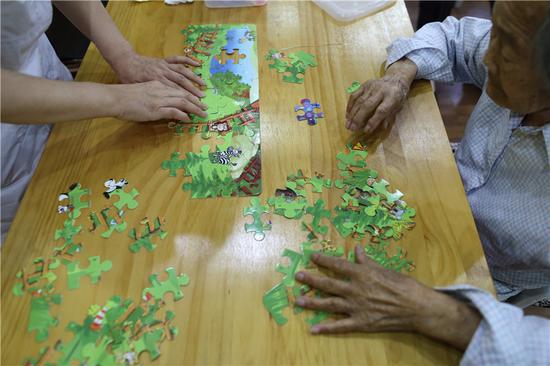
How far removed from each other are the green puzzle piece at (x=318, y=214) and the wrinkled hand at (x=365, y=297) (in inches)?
3.7

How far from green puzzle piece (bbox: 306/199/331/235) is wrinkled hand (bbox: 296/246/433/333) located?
9cm

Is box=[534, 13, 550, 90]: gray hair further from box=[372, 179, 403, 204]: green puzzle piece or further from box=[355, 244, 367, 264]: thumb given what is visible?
box=[355, 244, 367, 264]: thumb

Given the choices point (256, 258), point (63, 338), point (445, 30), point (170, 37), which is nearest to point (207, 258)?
point (256, 258)

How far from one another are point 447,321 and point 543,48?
599mm

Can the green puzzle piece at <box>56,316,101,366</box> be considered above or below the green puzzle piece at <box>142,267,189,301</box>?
below

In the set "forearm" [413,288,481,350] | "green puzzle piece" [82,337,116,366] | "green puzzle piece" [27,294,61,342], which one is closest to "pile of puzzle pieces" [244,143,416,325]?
"forearm" [413,288,481,350]

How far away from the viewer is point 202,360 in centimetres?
84

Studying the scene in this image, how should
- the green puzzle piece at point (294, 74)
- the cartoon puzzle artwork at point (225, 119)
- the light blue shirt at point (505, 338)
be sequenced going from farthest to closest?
the green puzzle piece at point (294, 74) → the cartoon puzzle artwork at point (225, 119) → the light blue shirt at point (505, 338)

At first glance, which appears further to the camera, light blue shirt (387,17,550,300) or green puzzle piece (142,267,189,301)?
light blue shirt (387,17,550,300)

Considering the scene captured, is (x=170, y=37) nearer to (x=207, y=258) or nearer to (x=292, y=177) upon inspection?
(x=292, y=177)

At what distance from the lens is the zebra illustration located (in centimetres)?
117

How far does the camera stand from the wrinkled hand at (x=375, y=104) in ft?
3.99

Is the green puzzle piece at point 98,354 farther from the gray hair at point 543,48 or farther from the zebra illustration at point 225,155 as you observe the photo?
the gray hair at point 543,48

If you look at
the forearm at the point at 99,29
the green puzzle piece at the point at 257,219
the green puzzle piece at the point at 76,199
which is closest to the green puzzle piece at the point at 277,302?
the green puzzle piece at the point at 257,219
